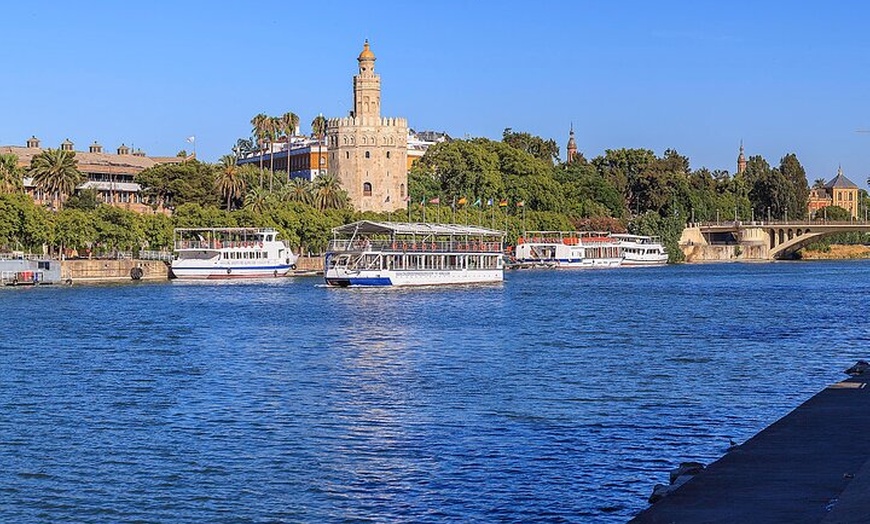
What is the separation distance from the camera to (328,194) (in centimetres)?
14350

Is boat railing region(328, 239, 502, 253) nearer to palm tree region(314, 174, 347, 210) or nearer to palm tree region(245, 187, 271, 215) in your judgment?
palm tree region(245, 187, 271, 215)

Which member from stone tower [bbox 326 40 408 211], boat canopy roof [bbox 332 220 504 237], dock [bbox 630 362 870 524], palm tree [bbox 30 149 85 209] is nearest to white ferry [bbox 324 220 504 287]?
boat canopy roof [bbox 332 220 504 237]

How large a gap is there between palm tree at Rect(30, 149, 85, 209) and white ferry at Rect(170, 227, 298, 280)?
11.7 metres

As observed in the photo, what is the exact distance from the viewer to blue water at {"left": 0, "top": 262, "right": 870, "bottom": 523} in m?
23.2

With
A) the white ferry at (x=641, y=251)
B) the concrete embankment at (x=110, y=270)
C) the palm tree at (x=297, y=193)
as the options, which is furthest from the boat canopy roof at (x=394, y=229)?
the white ferry at (x=641, y=251)

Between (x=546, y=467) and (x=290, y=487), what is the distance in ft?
15.6

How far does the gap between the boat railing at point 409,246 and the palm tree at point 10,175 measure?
29222 millimetres

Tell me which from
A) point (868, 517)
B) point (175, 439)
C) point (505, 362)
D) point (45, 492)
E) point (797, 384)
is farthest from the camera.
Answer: point (505, 362)

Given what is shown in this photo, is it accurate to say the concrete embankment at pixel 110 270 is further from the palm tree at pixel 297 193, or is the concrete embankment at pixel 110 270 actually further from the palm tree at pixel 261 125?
the palm tree at pixel 261 125

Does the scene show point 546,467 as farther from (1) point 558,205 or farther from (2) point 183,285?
(1) point 558,205

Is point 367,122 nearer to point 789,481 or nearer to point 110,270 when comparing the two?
point 110,270

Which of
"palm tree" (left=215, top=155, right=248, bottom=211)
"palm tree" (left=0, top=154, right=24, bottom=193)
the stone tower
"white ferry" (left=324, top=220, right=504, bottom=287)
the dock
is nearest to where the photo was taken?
the dock

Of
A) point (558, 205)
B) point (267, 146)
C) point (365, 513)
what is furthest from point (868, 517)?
point (267, 146)

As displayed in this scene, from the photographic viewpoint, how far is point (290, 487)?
24.0 metres
